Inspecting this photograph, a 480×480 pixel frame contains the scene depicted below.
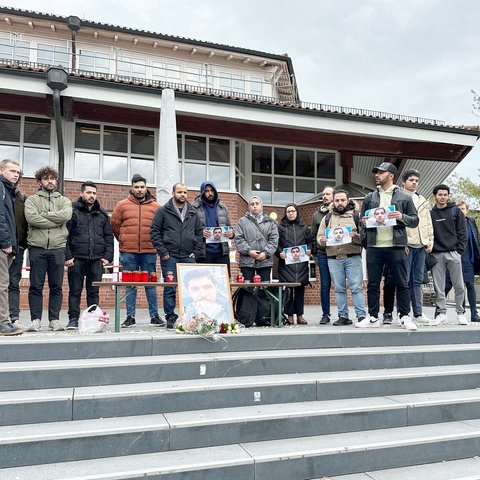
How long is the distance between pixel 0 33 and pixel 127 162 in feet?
29.6

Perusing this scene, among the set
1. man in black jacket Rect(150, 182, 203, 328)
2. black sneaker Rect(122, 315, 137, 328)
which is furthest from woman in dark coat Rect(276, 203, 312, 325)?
black sneaker Rect(122, 315, 137, 328)

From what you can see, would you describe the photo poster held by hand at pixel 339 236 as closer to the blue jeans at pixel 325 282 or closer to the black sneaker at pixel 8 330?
the blue jeans at pixel 325 282

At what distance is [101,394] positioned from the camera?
3295 mm

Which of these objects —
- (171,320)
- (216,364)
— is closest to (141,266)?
(171,320)

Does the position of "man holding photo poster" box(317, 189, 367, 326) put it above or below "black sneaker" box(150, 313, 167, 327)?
above

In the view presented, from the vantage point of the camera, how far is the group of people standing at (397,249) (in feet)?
17.3

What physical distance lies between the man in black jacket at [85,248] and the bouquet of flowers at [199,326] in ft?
5.38

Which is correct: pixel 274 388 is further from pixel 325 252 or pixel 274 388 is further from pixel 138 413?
pixel 325 252

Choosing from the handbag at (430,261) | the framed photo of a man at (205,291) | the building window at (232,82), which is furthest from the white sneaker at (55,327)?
the building window at (232,82)

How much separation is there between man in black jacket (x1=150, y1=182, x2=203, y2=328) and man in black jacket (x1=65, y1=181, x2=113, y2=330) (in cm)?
69

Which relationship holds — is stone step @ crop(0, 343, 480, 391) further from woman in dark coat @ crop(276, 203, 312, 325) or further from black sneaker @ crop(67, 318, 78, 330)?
woman in dark coat @ crop(276, 203, 312, 325)

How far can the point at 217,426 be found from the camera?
125 inches

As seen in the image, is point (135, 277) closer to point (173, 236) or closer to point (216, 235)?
point (173, 236)

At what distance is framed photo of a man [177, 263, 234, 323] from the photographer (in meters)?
4.98
